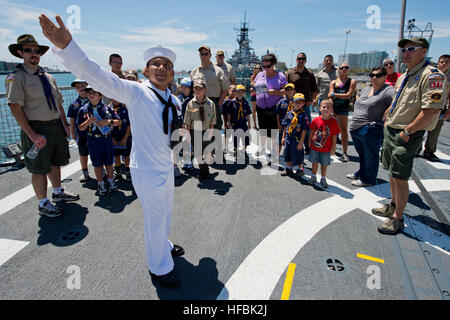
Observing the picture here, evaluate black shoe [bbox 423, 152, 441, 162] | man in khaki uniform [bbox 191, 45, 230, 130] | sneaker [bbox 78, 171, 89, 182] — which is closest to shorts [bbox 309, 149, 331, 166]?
man in khaki uniform [bbox 191, 45, 230, 130]

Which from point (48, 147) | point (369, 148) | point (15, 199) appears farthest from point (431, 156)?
point (15, 199)

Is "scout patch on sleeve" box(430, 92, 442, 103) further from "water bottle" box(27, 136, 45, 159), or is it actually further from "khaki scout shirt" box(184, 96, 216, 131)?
"water bottle" box(27, 136, 45, 159)

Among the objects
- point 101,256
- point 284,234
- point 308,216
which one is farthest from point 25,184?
point 308,216

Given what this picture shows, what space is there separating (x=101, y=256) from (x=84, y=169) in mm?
2567

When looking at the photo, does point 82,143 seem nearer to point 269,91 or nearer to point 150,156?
point 150,156

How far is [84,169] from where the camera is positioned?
15.1 feet

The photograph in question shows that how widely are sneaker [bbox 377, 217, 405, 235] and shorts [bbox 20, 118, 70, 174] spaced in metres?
4.65

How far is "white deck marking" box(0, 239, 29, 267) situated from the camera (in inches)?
102

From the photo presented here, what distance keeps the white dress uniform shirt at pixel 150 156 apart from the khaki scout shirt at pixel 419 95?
8.90ft

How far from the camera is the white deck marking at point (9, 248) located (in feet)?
8.51

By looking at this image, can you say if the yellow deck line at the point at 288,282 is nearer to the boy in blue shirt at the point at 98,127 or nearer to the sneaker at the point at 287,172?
the sneaker at the point at 287,172

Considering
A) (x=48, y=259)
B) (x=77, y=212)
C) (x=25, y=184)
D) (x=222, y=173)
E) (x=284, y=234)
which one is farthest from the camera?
(x=222, y=173)

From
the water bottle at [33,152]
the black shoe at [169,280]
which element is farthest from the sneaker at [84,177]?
the black shoe at [169,280]
